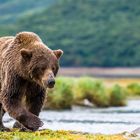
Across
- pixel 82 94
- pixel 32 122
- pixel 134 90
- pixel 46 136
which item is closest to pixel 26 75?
pixel 32 122

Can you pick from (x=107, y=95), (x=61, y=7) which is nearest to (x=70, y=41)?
(x=61, y=7)

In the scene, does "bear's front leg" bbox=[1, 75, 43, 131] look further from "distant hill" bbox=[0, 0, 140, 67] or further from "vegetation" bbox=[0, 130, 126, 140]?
"distant hill" bbox=[0, 0, 140, 67]

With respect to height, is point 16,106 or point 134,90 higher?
point 16,106

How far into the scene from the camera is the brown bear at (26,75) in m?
12.7

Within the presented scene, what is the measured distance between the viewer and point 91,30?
125 meters

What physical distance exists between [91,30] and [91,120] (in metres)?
101

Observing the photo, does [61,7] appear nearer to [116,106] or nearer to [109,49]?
[109,49]

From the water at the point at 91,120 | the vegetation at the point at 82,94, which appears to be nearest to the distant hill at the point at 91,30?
the vegetation at the point at 82,94

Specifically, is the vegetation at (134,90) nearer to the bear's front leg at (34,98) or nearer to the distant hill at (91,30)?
the bear's front leg at (34,98)

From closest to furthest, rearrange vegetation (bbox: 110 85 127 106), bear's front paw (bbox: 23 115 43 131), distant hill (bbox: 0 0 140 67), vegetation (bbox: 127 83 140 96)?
bear's front paw (bbox: 23 115 43 131) < vegetation (bbox: 110 85 127 106) < vegetation (bbox: 127 83 140 96) < distant hill (bbox: 0 0 140 67)

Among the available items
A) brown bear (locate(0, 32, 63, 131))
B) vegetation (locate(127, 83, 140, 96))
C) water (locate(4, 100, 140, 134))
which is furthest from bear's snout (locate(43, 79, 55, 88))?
vegetation (locate(127, 83, 140, 96))

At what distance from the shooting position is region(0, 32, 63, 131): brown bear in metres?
12.7

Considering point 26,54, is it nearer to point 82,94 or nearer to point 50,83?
point 50,83

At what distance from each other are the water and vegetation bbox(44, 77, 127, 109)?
0.63m
